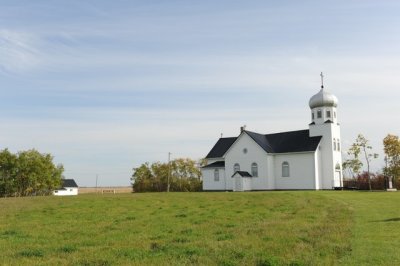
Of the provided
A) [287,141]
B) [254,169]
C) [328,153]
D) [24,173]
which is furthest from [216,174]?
[24,173]

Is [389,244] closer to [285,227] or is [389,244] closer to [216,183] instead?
[285,227]

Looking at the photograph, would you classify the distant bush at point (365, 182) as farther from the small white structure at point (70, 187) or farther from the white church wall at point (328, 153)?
the small white structure at point (70, 187)

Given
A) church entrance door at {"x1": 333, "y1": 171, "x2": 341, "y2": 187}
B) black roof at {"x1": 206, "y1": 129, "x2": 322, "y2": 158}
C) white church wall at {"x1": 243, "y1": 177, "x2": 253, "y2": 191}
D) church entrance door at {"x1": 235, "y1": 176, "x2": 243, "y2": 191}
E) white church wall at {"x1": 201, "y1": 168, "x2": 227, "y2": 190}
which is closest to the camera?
church entrance door at {"x1": 333, "y1": 171, "x2": 341, "y2": 187}

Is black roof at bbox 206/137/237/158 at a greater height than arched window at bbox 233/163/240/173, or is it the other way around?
black roof at bbox 206/137/237/158

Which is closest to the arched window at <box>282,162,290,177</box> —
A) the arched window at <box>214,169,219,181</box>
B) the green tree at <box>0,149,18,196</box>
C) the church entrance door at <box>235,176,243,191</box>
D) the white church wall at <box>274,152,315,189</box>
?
the white church wall at <box>274,152,315,189</box>

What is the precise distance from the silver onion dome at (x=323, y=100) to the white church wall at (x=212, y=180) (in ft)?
53.2

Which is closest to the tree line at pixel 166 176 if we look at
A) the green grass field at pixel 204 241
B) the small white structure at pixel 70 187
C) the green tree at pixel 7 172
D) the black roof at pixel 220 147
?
the black roof at pixel 220 147

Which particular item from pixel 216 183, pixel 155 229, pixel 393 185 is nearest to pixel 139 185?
pixel 216 183

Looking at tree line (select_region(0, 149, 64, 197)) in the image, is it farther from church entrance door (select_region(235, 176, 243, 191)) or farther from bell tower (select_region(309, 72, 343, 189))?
bell tower (select_region(309, 72, 343, 189))

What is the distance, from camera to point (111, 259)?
10.0 meters

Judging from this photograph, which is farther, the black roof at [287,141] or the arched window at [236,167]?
the arched window at [236,167]

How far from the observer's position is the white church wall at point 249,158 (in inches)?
2310

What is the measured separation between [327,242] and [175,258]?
4.47 m

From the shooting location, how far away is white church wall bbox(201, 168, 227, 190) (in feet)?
208
